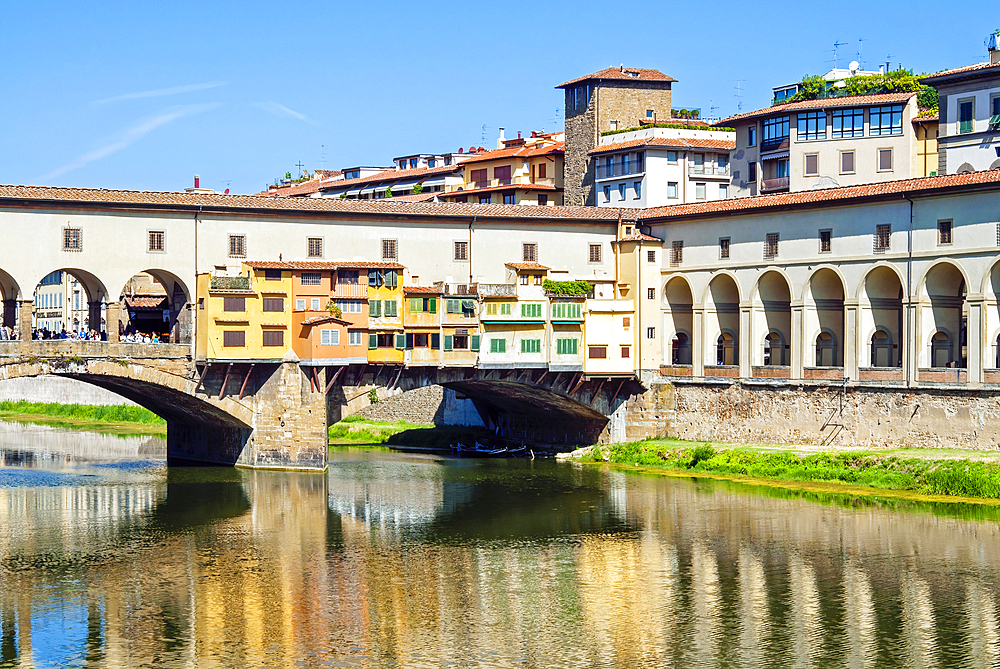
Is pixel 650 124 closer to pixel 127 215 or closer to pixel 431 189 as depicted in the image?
pixel 431 189

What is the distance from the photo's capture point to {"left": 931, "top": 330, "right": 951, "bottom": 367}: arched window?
190ft

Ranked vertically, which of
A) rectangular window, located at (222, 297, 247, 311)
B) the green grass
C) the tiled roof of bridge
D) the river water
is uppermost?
the tiled roof of bridge

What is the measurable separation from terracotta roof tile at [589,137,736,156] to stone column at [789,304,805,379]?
71.8ft

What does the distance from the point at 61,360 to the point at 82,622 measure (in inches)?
927

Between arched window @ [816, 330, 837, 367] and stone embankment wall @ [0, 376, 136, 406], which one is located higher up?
arched window @ [816, 330, 837, 367]

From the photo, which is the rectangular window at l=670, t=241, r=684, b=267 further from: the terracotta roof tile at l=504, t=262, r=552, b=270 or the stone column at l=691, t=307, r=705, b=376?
the terracotta roof tile at l=504, t=262, r=552, b=270

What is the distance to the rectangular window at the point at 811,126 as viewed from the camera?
74438 mm

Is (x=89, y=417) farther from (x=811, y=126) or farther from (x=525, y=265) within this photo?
(x=811, y=126)

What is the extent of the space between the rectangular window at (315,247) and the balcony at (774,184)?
2902 cm

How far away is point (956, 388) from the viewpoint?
53531 millimetres

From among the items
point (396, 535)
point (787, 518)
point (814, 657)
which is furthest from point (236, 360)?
point (814, 657)

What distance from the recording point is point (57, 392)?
96.6m

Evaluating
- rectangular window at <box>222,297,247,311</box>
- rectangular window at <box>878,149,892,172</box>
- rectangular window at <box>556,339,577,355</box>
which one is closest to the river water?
rectangular window at <box>222,297,247,311</box>

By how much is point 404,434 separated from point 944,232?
31.4 meters
